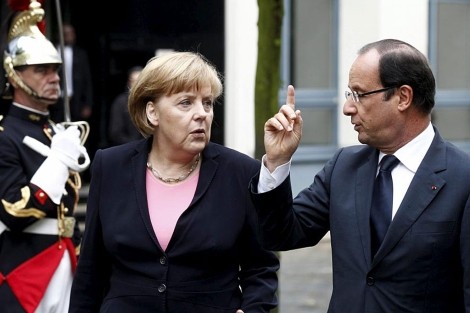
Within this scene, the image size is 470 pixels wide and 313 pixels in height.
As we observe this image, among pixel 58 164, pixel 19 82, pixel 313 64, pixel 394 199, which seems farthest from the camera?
pixel 313 64

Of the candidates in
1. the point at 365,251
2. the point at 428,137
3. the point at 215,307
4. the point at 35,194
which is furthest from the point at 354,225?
the point at 35,194

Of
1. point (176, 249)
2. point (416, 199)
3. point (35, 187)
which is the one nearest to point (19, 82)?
point (35, 187)

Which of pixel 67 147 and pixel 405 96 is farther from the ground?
pixel 405 96

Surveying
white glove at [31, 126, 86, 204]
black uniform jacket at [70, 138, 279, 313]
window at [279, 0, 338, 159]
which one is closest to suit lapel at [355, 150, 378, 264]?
black uniform jacket at [70, 138, 279, 313]

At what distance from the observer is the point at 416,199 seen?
4.01 metres

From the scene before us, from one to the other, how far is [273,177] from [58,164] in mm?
2028

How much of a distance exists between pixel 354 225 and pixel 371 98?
0.44m

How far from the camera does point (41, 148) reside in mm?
5969

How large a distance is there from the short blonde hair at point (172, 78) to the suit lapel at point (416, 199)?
1.00 meters

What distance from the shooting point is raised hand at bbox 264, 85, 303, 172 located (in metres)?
4.00

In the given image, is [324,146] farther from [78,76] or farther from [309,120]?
[78,76]

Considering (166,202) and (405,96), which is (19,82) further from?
(405,96)

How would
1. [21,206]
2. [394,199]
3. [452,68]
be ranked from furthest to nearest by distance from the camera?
1. [452,68]
2. [21,206]
3. [394,199]

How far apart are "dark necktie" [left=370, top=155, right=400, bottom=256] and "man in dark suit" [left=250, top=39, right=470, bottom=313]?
16mm
